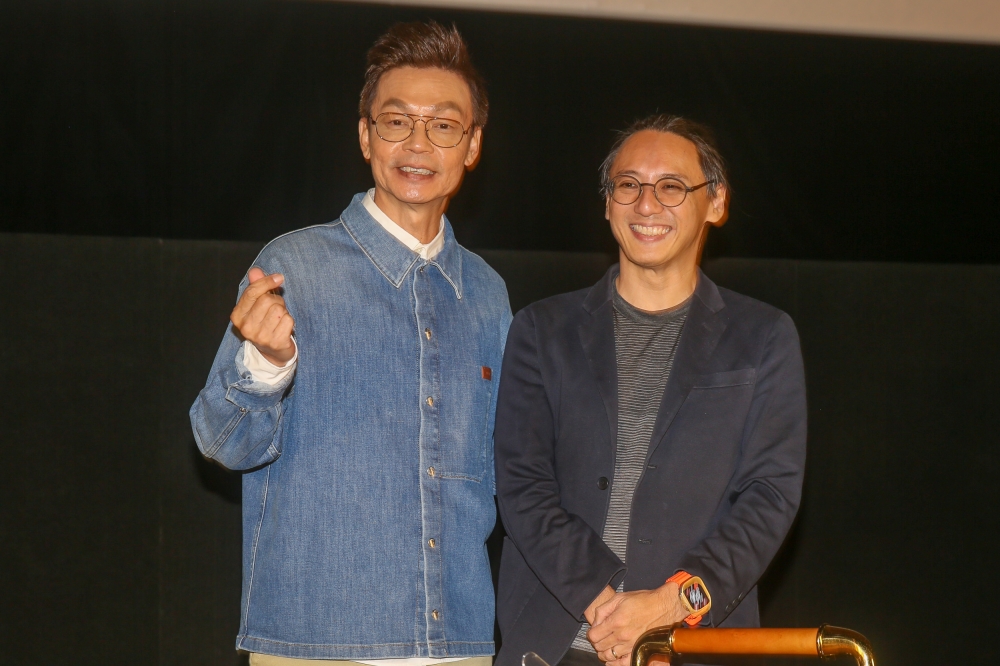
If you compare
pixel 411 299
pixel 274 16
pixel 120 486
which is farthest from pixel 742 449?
pixel 120 486

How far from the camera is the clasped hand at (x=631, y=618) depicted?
1741 mm

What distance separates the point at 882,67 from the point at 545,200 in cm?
134

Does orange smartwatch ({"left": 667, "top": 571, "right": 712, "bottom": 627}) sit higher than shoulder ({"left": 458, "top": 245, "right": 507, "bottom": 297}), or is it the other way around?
shoulder ({"left": 458, "top": 245, "right": 507, "bottom": 297})

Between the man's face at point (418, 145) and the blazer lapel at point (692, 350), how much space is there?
607 mm

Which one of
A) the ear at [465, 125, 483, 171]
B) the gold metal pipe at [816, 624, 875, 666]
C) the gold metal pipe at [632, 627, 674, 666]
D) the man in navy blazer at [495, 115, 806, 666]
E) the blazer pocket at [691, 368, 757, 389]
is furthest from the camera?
the ear at [465, 125, 483, 171]

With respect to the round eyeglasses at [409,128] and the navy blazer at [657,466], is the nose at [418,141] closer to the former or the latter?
the round eyeglasses at [409,128]

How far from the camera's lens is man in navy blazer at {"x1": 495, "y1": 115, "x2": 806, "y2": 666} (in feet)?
5.99

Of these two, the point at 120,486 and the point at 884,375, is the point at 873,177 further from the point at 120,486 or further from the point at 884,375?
the point at 120,486

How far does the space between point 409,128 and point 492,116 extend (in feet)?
4.88

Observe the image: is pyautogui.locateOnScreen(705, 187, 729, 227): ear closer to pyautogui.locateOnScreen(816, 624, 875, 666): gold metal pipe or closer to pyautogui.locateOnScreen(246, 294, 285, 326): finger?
pyautogui.locateOnScreen(246, 294, 285, 326): finger

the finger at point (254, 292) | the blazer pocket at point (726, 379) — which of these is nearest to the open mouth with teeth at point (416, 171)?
the finger at point (254, 292)

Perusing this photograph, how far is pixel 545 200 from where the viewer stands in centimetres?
371

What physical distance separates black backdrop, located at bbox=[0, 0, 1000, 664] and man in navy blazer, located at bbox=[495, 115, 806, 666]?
5.15 feet

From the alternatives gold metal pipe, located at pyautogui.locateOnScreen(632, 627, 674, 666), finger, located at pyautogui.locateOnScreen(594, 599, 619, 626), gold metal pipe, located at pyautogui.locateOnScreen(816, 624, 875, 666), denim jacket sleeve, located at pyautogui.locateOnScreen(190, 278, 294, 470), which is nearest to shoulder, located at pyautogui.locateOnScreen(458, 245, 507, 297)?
denim jacket sleeve, located at pyautogui.locateOnScreen(190, 278, 294, 470)
